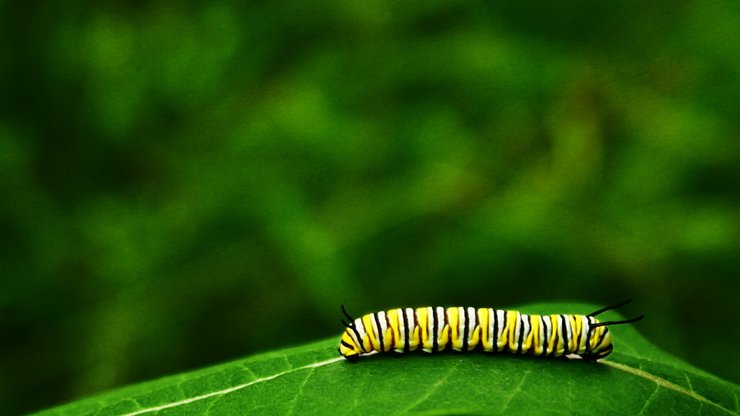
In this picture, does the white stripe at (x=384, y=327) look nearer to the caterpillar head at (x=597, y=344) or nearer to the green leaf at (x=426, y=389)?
the green leaf at (x=426, y=389)

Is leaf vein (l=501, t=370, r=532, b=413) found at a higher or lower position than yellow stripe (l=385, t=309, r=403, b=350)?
higher

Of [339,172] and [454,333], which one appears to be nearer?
[454,333]

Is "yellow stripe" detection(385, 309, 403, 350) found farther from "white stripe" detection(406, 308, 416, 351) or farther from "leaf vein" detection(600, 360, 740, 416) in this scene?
"leaf vein" detection(600, 360, 740, 416)

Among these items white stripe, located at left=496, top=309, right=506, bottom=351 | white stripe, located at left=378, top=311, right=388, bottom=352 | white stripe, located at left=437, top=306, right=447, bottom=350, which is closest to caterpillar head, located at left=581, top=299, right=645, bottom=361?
white stripe, located at left=496, top=309, right=506, bottom=351

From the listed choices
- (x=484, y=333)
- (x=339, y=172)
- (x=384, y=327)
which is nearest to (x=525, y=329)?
(x=484, y=333)

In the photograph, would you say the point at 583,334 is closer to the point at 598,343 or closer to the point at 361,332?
the point at 598,343

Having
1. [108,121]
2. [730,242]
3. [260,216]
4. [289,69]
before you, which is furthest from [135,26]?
[730,242]
